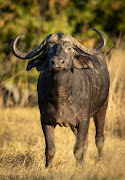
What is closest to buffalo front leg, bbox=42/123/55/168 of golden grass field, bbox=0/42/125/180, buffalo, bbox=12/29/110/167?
buffalo, bbox=12/29/110/167

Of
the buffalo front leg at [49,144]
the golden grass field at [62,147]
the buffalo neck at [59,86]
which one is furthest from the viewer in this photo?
the buffalo front leg at [49,144]

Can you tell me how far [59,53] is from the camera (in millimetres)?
4207

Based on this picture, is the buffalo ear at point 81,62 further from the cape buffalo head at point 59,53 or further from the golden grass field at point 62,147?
the golden grass field at point 62,147

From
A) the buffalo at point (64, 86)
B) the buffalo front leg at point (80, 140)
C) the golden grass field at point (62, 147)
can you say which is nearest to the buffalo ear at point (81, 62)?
the buffalo at point (64, 86)

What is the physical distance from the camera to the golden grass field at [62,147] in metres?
4.10

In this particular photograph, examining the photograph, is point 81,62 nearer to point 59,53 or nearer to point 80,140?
point 59,53

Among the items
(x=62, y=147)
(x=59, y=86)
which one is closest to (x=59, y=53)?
(x=59, y=86)

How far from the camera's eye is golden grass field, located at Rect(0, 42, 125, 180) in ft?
13.5

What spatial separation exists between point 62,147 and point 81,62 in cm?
184

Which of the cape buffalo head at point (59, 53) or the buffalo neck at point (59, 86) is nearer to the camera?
the cape buffalo head at point (59, 53)

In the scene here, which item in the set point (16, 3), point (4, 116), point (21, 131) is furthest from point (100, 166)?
point (16, 3)

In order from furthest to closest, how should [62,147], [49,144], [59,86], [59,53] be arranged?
[62,147] → [49,144] → [59,86] → [59,53]

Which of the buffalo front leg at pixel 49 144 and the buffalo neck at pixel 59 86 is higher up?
the buffalo neck at pixel 59 86

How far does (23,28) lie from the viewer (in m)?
12.9
